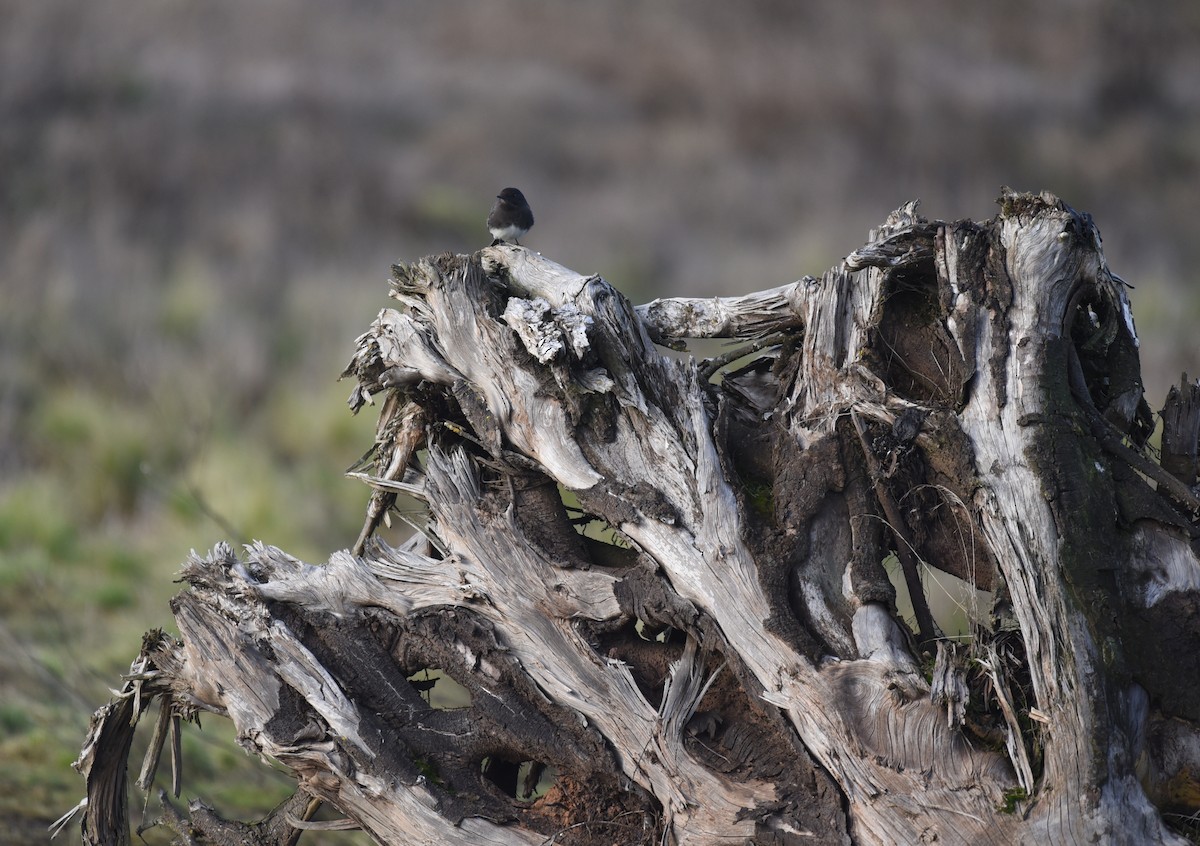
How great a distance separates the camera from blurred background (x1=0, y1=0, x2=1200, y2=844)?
9.23 meters

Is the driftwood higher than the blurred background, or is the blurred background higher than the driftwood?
the blurred background

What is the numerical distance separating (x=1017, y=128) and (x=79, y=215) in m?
15.7

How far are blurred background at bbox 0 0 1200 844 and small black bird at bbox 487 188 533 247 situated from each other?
280 centimetres

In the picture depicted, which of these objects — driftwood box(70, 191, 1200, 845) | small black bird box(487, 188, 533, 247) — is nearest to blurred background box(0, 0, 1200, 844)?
driftwood box(70, 191, 1200, 845)

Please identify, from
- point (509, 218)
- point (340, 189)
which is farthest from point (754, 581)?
point (340, 189)

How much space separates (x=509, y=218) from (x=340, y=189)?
14239mm

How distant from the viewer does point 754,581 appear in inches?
112

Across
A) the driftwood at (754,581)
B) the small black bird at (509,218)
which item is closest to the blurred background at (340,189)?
the driftwood at (754,581)

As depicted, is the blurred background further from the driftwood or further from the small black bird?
the small black bird

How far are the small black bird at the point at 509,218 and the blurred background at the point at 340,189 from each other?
2.80m

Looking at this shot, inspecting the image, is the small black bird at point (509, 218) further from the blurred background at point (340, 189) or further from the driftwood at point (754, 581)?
the blurred background at point (340, 189)

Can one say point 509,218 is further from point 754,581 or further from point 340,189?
point 340,189

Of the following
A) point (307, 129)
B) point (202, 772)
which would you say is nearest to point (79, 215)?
point (307, 129)

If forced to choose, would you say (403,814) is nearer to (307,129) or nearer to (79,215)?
(79,215)
